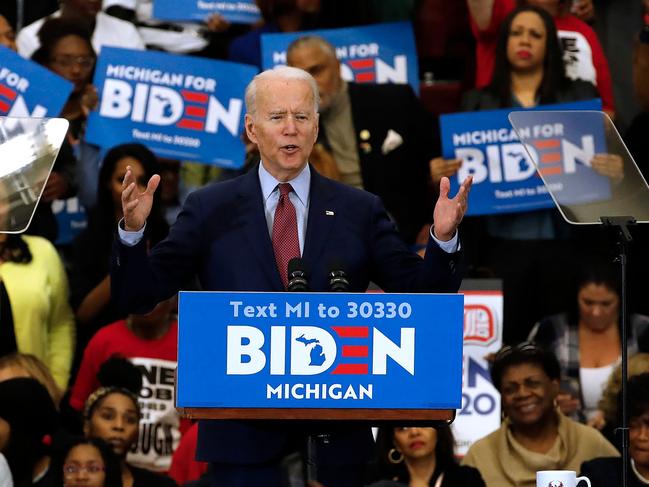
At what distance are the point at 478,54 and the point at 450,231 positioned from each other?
170 inches

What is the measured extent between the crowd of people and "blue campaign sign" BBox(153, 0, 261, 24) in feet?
0.28

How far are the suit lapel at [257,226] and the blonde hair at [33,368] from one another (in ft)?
8.50

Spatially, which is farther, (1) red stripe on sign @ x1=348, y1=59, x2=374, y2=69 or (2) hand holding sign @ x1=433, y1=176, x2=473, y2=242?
(1) red stripe on sign @ x1=348, y1=59, x2=374, y2=69

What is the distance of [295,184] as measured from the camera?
15.1 feet

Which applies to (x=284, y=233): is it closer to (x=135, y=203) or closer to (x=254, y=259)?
(x=254, y=259)

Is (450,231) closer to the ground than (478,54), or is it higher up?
closer to the ground

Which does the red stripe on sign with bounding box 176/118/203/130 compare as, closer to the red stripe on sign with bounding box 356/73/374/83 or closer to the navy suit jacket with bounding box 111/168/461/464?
the red stripe on sign with bounding box 356/73/374/83

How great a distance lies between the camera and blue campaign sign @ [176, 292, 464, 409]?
4055 mm

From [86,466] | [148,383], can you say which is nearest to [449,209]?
[86,466]

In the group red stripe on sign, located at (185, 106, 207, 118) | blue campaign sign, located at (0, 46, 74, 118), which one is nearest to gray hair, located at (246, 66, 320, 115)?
blue campaign sign, located at (0, 46, 74, 118)

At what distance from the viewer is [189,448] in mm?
6820

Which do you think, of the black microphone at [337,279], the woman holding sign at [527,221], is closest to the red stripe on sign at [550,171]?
the black microphone at [337,279]

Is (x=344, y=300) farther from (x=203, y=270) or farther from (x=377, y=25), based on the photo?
(x=377, y=25)

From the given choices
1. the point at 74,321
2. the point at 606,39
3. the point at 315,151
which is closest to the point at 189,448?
the point at 74,321
